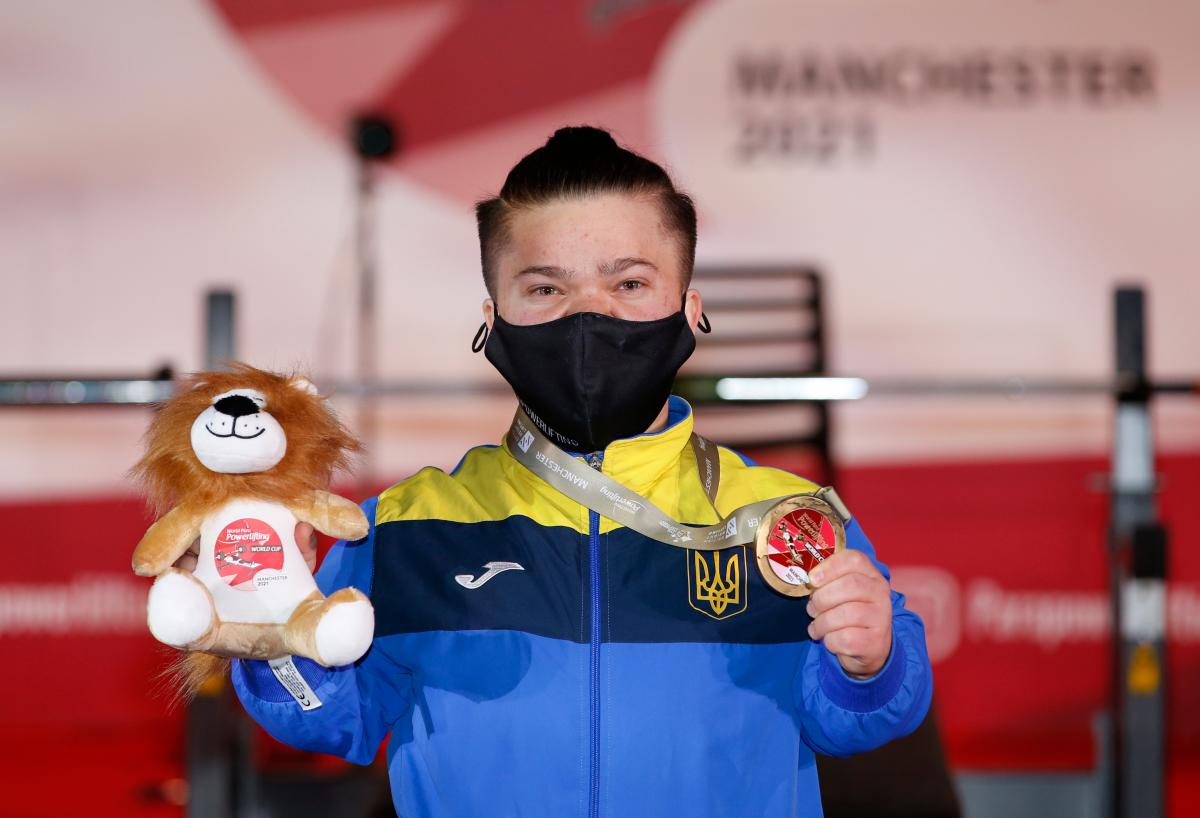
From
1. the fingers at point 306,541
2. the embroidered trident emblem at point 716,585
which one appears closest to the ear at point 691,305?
the embroidered trident emblem at point 716,585

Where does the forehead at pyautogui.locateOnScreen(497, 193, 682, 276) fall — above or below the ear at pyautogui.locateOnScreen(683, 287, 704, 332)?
above

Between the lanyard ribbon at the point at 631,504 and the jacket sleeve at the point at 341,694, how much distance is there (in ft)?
0.67

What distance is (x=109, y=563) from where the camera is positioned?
3924mm

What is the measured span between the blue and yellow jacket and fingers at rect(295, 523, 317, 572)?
0.09m

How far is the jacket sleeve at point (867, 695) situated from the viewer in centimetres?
119

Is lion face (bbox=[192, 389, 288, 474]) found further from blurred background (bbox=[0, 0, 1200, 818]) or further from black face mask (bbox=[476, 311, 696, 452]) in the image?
blurred background (bbox=[0, 0, 1200, 818])

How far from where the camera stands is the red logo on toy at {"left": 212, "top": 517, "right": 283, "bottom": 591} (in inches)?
42.8

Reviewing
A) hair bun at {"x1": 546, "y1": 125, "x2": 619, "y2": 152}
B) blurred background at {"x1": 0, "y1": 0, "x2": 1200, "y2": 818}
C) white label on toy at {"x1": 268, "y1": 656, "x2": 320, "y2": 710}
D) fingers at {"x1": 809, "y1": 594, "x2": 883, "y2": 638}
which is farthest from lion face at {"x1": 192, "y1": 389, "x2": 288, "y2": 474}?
blurred background at {"x1": 0, "y1": 0, "x2": 1200, "y2": 818}

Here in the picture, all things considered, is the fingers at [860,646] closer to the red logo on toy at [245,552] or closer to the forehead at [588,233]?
the forehead at [588,233]

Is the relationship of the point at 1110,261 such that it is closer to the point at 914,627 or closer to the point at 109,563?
the point at 914,627

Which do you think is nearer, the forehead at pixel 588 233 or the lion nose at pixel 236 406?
the lion nose at pixel 236 406

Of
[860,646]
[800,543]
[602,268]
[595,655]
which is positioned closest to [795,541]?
[800,543]

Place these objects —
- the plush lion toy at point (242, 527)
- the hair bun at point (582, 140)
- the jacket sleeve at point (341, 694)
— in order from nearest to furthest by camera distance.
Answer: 1. the plush lion toy at point (242, 527)
2. the jacket sleeve at point (341, 694)
3. the hair bun at point (582, 140)

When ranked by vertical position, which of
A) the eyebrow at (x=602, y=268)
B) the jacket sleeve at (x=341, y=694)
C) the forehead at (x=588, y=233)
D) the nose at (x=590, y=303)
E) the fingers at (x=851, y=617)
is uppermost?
the forehead at (x=588, y=233)
